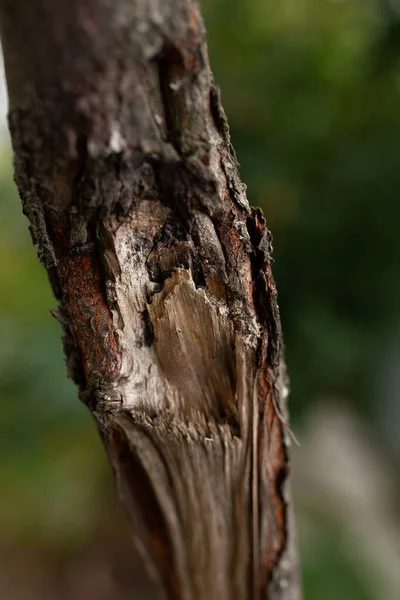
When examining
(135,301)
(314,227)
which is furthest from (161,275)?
(314,227)

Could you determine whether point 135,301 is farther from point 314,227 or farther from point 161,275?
point 314,227

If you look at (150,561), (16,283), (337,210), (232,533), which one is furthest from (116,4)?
(16,283)

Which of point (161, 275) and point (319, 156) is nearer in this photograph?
point (161, 275)

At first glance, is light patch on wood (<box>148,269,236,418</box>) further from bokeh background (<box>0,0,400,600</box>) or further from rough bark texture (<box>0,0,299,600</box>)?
bokeh background (<box>0,0,400,600</box>)

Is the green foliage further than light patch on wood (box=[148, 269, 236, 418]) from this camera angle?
Yes

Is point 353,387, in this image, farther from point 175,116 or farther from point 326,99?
point 175,116

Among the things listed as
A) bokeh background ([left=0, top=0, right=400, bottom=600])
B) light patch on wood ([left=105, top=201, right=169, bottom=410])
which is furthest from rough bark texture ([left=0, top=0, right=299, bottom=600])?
bokeh background ([left=0, top=0, right=400, bottom=600])

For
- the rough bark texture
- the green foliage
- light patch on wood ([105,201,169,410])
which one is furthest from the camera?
the green foliage

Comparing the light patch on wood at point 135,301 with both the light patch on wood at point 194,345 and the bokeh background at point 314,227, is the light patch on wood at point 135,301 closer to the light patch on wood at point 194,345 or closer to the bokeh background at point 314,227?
the light patch on wood at point 194,345

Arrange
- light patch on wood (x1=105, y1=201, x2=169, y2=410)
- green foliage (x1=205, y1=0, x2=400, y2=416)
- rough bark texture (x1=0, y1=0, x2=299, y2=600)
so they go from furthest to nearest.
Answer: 1. green foliage (x1=205, y1=0, x2=400, y2=416)
2. light patch on wood (x1=105, y1=201, x2=169, y2=410)
3. rough bark texture (x1=0, y1=0, x2=299, y2=600)
